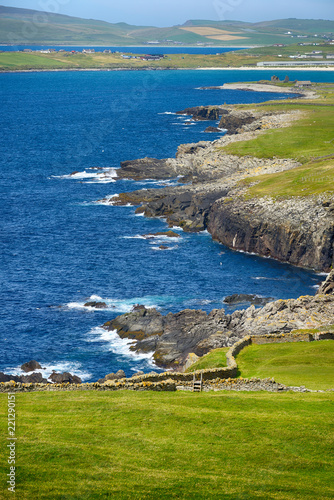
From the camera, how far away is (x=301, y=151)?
125 meters

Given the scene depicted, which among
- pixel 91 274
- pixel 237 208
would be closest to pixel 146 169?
pixel 237 208

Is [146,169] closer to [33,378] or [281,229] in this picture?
[281,229]

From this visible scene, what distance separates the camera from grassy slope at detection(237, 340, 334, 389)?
3803 centimetres

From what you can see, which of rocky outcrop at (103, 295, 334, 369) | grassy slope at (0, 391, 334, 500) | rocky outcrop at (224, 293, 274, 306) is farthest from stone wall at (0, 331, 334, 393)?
rocky outcrop at (224, 293, 274, 306)

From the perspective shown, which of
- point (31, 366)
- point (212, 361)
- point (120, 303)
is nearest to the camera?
point (212, 361)

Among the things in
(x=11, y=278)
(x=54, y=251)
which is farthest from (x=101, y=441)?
(x=54, y=251)

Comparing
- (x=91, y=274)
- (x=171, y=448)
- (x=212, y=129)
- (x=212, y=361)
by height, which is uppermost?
(x=212, y=129)

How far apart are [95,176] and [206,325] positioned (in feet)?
279

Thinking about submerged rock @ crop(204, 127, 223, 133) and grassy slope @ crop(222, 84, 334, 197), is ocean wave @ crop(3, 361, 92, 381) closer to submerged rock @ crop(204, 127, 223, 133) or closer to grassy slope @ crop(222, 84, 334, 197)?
grassy slope @ crop(222, 84, 334, 197)

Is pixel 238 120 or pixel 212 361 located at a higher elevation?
pixel 238 120

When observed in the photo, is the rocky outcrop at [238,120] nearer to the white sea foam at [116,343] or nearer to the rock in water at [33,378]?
the white sea foam at [116,343]

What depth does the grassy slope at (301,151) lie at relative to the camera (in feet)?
320

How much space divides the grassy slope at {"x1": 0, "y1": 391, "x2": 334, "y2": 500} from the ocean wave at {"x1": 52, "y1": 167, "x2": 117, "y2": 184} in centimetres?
10690

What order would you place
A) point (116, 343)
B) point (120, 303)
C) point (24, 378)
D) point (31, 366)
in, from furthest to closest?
point (120, 303)
point (116, 343)
point (31, 366)
point (24, 378)
